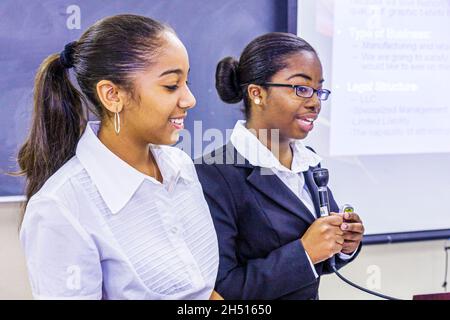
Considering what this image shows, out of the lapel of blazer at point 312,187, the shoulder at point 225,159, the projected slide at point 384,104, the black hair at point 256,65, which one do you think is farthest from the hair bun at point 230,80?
the projected slide at point 384,104

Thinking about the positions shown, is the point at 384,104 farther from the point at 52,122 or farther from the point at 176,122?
the point at 52,122

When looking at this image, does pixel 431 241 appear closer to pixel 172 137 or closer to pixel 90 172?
pixel 172 137

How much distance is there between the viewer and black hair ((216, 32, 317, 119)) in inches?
38.0

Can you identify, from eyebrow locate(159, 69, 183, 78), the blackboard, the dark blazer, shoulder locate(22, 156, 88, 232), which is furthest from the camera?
the blackboard

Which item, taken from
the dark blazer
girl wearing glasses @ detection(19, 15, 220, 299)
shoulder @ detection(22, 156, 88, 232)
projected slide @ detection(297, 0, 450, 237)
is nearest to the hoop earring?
girl wearing glasses @ detection(19, 15, 220, 299)

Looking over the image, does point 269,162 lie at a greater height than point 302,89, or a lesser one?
lesser

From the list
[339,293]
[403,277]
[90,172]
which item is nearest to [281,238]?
[90,172]

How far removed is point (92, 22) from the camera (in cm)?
117

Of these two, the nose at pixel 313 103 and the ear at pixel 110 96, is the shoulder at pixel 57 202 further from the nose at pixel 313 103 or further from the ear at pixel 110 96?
the nose at pixel 313 103

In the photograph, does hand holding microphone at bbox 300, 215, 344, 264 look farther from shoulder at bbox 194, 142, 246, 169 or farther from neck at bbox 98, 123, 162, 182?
neck at bbox 98, 123, 162, 182

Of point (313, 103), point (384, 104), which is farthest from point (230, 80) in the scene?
point (384, 104)

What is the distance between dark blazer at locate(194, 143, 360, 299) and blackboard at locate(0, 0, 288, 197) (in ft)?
0.88

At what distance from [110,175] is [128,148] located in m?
0.07
